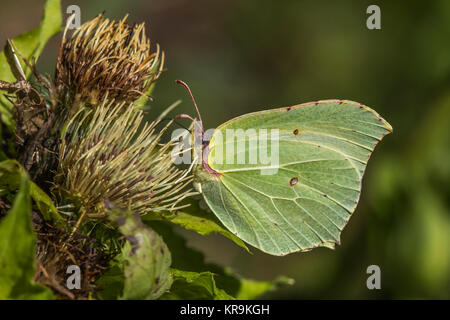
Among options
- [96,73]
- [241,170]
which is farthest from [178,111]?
[96,73]

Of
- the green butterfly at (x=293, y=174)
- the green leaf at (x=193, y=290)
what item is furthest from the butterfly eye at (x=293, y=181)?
the green leaf at (x=193, y=290)

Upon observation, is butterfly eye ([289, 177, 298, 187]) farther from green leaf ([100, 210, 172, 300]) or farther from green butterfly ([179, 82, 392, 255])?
green leaf ([100, 210, 172, 300])

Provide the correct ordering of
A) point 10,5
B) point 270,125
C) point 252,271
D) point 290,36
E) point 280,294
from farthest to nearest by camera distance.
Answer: point 10,5 < point 290,36 < point 252,271 < point 280,294 < point 270,125

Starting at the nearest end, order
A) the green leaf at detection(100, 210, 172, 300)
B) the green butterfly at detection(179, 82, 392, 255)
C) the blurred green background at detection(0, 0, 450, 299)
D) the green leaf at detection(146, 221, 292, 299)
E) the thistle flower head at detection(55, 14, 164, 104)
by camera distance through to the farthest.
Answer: the green leaf at detection(100, 210, 172, 300)
the green leaf at detection(146, 221, 292, 299)
the thistle flower head at detection(55, 14, 164, 104)
the green butterfly at detection(179, 82, 392, 255)
the blurred green background at detection(0, 0, 450, 299)

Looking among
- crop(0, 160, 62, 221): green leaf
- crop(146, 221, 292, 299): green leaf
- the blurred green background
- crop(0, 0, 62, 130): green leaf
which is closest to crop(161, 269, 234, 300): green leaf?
crop(146, 221, 292, 299): green leaf

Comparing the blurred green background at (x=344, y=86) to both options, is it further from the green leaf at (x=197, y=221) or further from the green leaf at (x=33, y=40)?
the green leaf at (x=33, y=40)

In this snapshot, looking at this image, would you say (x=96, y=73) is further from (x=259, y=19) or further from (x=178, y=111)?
(x=259, y=19)
